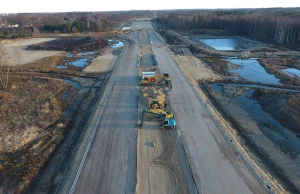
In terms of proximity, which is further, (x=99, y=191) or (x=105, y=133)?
(x=105, y=133)

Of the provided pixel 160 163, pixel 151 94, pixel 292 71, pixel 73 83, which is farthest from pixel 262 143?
pixel 292 71

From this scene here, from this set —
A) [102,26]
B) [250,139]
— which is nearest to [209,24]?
[102,26]

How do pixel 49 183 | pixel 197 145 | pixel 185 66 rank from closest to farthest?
pixel 49 183
pixel 197 145
pixel 185 66

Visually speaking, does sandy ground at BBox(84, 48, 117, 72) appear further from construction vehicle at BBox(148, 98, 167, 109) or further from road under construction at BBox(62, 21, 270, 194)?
construction vehicle at BBox(148, 98, 167, 109)

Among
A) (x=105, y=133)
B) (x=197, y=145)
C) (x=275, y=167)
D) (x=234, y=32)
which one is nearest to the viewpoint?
(x=275, y=167)

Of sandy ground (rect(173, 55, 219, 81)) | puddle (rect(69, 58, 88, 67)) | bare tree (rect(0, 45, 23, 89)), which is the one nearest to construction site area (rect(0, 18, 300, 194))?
sandy ground (rect(173, 55, 219, 81))

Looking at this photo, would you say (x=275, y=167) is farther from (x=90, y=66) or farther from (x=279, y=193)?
(x=90, y=66)

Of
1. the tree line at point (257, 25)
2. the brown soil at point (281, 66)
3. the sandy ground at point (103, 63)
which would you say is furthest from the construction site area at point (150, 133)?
the tree line at point (257, 25)

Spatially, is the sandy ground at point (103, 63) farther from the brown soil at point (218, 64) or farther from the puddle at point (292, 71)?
the puddle at point (292, 71)
